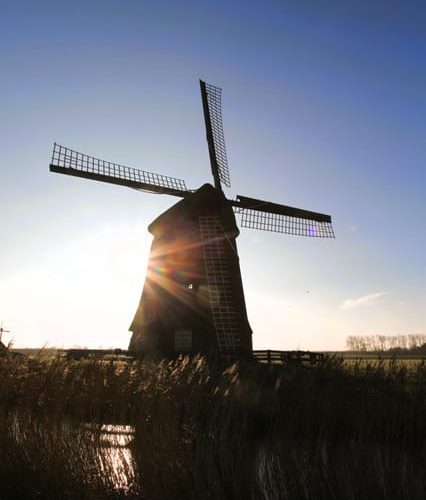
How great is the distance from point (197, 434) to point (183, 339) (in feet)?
47.6

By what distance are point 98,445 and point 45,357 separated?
68.9 inches

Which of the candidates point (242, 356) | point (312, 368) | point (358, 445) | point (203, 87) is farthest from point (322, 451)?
point (203, 87)

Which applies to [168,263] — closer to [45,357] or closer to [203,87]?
[203,87]

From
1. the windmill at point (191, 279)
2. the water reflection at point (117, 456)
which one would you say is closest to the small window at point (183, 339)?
the windmill at point (191, 279)

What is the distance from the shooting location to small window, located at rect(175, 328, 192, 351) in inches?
748

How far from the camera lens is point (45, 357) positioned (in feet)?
21.3

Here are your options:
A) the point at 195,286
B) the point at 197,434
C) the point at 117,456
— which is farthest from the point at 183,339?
the point at 197,434

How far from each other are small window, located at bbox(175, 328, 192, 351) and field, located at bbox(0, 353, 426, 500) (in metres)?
12.3

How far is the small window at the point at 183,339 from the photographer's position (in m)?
19.0

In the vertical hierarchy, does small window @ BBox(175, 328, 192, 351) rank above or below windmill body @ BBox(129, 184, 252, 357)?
below

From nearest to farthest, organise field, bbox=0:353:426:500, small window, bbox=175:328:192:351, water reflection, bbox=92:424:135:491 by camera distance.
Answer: field, bbox=0:353:426:500
water reflection, bbox=92:424:135:491
small window, bbox=175:328:192:351

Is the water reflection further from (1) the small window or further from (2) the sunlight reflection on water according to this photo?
(1) the small window

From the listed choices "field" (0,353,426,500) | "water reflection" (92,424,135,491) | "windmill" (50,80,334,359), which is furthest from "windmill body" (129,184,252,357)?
"water reflection" (92,424,135,491)

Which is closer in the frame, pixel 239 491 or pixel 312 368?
pixel 239 491
